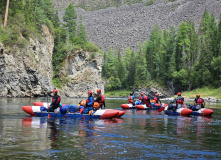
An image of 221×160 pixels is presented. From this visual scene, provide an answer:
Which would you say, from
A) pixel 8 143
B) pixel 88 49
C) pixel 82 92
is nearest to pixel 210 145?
pixel 8 143

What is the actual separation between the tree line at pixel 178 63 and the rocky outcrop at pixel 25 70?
41.5 m

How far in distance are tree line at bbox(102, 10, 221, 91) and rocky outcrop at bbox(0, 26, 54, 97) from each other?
4150 cm

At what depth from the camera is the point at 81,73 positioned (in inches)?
2881

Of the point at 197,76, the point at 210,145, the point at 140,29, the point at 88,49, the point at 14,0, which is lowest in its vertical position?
the point at 210,145

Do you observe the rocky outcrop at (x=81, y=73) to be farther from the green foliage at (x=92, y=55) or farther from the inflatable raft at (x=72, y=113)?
the inflatable raft at (x=72, y=113)

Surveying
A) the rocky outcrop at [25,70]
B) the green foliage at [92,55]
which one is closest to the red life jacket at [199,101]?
the rocky outcrop at [25,70]

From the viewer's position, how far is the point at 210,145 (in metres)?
11.4

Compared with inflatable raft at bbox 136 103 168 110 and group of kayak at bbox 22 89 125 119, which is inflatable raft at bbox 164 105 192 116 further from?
group of kayak at bbox 22 89 125 119

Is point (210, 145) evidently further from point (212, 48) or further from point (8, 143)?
point (212, 48)

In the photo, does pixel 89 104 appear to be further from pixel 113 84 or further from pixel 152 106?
pixel 113 84

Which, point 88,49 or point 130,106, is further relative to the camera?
point 88,49

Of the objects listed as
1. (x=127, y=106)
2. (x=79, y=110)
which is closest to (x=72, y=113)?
(x=79, y=110)

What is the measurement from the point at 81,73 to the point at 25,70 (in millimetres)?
23939

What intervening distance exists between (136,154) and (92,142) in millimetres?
2485
